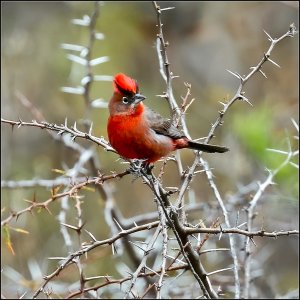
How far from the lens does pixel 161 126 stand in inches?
198

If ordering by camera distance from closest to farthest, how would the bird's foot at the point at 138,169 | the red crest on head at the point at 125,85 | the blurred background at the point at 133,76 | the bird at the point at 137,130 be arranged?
the bird's foot at the point at 138,169 → the bird at the point at 137,130 → the red crest on head at the point at 125,85 → the blurred background at the point at 133,76

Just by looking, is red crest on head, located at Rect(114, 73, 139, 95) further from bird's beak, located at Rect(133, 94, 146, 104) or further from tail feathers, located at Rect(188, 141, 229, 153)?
tail feathers, located at Rect(188, 141, 229, 153)

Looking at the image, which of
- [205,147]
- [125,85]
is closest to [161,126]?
[125,85]

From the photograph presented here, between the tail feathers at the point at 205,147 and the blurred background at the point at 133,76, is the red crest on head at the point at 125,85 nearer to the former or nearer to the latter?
the tail feathers at the point at 205,147

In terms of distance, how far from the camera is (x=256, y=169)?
7.21 m

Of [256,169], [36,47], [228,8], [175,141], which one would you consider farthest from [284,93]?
[175,141]

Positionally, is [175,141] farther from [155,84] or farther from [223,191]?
[155,84]

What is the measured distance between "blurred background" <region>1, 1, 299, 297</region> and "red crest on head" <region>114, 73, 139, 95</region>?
9.41 feet

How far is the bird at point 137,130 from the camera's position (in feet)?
15.5

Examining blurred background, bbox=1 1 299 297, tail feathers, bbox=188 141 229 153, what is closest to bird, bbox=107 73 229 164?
tail feathers, bbox=188 141 229 153

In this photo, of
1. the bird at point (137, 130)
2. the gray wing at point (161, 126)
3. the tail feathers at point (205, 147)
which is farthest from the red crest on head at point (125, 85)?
the tail feathers at point (205, 147)

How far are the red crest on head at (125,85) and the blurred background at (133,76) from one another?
113 inches

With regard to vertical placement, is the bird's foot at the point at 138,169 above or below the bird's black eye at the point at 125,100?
below

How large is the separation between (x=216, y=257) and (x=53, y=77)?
3.51 meters
